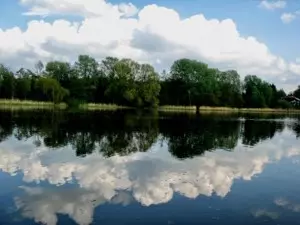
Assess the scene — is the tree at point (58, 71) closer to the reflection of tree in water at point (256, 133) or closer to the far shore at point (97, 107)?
the far shore at point (97, 107)

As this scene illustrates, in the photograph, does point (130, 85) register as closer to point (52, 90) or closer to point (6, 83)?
point (52, 90)

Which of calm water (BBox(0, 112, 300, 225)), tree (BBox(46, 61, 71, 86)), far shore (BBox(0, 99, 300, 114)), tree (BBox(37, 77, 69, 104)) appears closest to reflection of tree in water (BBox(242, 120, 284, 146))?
calm water (BBox(0, 112, 300, 225))

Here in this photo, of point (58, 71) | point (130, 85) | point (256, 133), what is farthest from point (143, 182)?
point (58, 71)

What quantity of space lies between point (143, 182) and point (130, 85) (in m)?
104

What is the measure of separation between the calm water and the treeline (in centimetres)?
8567

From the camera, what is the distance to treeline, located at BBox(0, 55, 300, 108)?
391ft

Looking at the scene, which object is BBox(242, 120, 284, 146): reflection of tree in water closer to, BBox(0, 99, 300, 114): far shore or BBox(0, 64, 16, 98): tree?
BBox(0, 99, 300, 114): far shore

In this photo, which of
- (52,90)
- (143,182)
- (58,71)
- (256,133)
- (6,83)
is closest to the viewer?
(143,182)

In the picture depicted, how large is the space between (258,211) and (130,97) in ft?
345

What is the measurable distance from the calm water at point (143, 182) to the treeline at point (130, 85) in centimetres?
8567

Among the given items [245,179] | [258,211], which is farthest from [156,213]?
[245,179]

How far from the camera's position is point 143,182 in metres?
18.5

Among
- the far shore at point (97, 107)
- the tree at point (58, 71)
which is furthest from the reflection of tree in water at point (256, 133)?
the tree at point (58, 71)

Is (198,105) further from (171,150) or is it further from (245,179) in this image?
(245,179)
